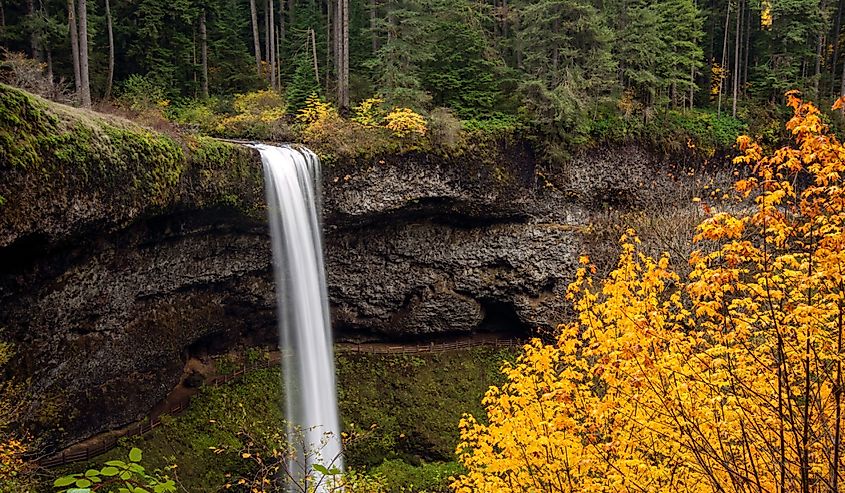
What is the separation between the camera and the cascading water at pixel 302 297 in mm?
15227

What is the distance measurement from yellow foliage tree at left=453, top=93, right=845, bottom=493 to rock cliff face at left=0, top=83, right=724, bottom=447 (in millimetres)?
9149

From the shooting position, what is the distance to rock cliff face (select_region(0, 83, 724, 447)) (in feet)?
36.2

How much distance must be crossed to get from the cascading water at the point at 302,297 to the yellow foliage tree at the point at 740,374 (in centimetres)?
931

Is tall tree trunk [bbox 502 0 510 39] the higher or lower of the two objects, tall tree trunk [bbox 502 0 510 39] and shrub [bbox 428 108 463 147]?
the higher

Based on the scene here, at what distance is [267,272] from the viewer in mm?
17859

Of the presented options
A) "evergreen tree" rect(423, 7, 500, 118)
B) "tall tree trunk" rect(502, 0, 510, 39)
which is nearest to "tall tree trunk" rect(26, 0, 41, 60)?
"evergreen tree" rect(423, 7, 500, 118)

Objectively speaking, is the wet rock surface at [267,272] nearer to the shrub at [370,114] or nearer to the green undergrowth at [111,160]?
the green undergrowth at [111,160]

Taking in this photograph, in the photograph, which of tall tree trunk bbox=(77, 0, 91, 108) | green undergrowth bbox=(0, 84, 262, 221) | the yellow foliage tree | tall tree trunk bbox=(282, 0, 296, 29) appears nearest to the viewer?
the yellow foliage tree

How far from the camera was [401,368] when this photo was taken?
19984 mm

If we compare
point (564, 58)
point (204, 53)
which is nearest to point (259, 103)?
point (204, 53)

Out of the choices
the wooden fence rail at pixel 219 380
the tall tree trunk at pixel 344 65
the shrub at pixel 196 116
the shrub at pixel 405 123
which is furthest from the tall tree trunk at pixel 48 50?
the wooden fence rail at pixel 219 380

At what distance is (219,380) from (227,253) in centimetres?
444

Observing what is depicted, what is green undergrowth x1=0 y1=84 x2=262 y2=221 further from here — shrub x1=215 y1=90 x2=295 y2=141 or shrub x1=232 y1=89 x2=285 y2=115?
shrub x1=232 y1=89 x2=285 y2=115

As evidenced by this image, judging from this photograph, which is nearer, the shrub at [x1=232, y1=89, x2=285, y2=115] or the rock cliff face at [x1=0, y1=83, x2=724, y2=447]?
the rock cliff face at [x1=0, y1=83, x2=724, y2=447]
